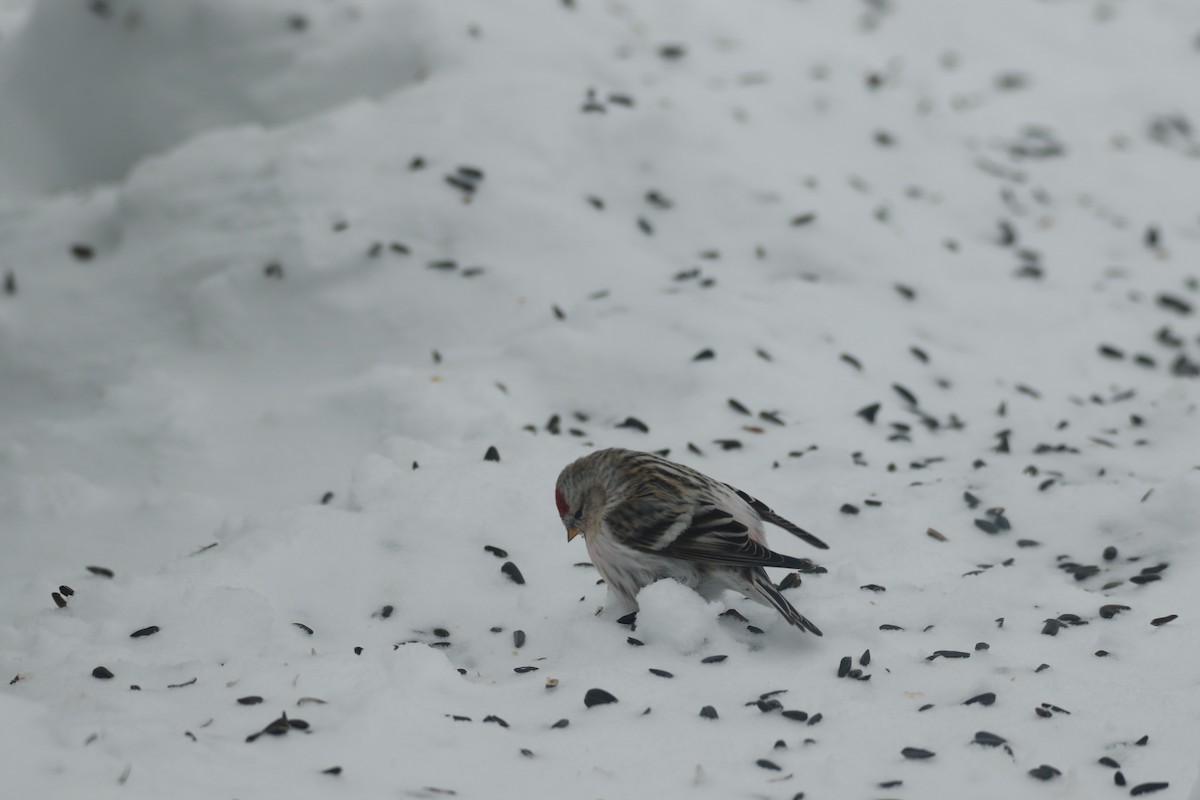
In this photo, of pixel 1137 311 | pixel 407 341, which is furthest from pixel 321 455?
pixel 1137 311

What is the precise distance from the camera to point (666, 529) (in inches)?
125

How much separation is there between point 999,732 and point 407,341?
3357mm

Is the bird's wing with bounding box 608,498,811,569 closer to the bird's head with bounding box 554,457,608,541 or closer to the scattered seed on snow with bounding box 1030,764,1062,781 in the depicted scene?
the bird's head with bounding box 554,457,608,541

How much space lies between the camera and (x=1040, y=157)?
820 centimetres

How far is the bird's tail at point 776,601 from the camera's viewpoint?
3.06 meters

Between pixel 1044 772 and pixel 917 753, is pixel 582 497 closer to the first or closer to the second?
pixel 917 753

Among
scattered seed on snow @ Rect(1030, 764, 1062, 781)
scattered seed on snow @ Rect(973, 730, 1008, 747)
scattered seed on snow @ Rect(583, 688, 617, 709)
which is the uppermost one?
scattered seed on snow @ Rect(1030, 764, 1062, 781)

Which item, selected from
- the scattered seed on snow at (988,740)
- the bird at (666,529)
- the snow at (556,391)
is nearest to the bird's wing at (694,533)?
the bird at (666,529)

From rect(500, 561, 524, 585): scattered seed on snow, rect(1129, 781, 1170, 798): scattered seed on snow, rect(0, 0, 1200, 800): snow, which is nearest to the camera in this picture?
rect(1129, 781, 1170, 798): scattered seed on snow

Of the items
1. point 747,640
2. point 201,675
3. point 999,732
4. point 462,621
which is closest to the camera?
point 999,732

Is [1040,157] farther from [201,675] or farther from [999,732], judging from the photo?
[201,675]

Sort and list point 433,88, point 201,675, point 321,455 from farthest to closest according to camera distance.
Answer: point 433,88 < point 321,455 < point 201,675

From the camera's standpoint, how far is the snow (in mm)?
2734

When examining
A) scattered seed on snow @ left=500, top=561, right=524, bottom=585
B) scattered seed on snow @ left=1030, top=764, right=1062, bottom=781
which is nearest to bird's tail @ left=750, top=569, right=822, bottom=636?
scattered seed on snow @ left=1030, top=764, right=1062, bottom=781
